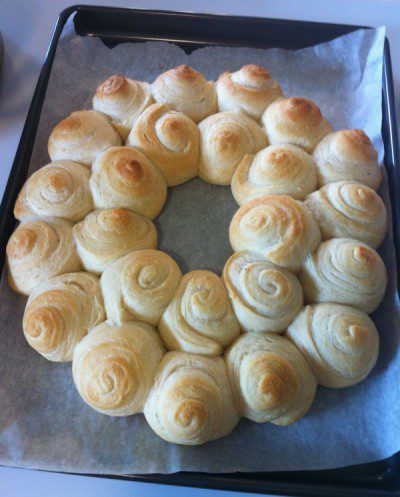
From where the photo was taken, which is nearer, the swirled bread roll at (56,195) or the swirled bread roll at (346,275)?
the swirled bread roll at (346,275)

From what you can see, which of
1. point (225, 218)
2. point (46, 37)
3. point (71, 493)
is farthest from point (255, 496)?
point (46, 37)

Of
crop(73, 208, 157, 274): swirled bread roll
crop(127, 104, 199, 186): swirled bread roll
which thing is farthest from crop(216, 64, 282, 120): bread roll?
crop(73, 208, 157, 274): swirled bread roll

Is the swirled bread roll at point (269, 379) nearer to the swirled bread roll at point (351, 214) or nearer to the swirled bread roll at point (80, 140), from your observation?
the swirled bread roll at point (351, 214)

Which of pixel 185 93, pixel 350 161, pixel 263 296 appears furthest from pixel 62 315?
pixel 350 161

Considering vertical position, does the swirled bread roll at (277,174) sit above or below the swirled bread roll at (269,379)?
above

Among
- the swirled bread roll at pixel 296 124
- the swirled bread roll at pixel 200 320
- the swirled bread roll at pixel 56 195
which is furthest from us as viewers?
the swirled bread roll at pixel 296 124

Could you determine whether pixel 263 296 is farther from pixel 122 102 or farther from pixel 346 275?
pixel 122 102

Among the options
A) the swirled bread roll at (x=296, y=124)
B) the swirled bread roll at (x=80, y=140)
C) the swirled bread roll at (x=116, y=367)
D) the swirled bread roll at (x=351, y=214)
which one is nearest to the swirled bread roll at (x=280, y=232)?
the swirled bread roll at (x=351, y=214)
